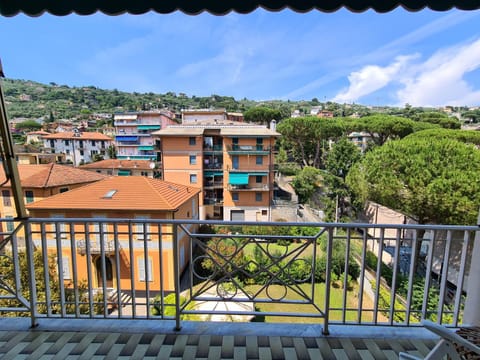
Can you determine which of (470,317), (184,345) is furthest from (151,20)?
(470,317)

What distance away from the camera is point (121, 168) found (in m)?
9.09

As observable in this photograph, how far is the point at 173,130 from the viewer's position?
13.8m

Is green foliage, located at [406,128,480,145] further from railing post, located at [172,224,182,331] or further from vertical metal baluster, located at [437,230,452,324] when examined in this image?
railing post, located at [172,224,182,331]

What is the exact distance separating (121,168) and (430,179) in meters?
10.3

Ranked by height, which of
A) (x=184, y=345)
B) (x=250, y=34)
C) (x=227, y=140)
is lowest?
(x=184, y=345)

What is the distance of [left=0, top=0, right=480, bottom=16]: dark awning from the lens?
1.22 m

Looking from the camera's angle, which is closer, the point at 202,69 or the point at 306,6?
the point at 306,6

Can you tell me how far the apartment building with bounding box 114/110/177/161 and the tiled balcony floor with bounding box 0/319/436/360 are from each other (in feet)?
38.7

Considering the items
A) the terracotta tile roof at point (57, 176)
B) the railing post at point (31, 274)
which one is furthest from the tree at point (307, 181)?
the railing post at point (31, 274)

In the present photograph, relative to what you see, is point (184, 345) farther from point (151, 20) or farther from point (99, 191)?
point (99, 191)

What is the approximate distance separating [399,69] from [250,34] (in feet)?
20.5

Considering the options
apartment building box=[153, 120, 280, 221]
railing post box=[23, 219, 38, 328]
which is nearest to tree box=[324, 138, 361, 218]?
apartment building box=[153, 120, 280, 221]

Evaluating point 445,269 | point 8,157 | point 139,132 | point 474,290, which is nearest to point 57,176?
point 8,157

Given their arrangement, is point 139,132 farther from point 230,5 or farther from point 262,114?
point 230,5
